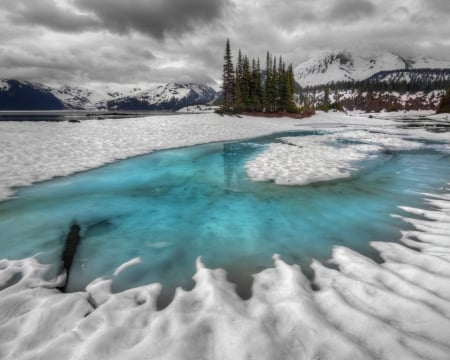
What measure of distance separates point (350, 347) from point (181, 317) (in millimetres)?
1940

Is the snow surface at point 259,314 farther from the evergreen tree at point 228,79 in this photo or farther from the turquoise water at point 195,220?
the evergreen tree at point 228,79

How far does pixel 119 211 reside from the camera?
718 centimetres

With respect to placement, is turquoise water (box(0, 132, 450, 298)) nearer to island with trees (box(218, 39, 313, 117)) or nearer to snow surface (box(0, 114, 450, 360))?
snow surface (box(0, 114, 450, 360))

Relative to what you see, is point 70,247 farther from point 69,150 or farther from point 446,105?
point 446,105

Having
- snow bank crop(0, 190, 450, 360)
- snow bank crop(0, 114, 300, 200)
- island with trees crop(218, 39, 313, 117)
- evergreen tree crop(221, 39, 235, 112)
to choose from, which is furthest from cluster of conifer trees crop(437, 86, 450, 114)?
snow bank crop(0, 190, 450, 360)

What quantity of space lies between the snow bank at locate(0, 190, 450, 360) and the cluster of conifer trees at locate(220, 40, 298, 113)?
5606 cm

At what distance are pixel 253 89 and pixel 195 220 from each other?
59.6 m

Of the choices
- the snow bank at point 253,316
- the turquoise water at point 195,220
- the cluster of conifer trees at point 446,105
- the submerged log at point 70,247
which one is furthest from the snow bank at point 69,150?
the cluster of conifer trees at point 446,105

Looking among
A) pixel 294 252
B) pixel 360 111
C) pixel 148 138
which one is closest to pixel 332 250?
pixel 294 252

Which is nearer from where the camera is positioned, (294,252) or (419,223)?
(294,252)

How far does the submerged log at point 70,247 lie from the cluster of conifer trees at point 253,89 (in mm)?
54314

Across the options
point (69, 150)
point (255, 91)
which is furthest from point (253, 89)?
point (69, 150)

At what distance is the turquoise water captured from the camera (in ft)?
15.3

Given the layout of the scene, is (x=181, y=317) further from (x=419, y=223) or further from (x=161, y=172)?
(x=161, y=172)
